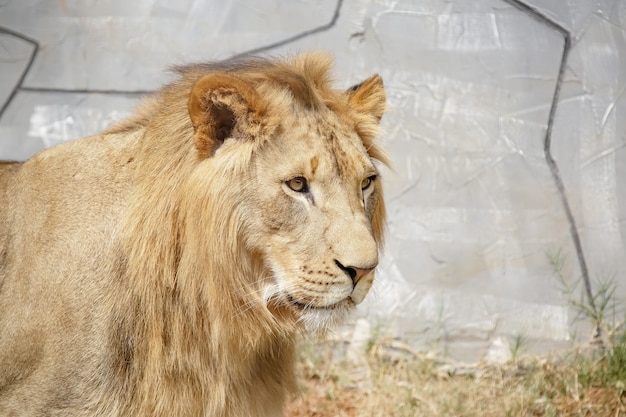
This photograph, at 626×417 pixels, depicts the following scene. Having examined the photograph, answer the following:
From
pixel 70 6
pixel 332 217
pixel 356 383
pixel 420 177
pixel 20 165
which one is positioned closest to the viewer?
pixel 332 217

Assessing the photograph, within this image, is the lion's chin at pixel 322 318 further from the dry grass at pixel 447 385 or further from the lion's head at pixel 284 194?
the dry grass at pixel 447 385

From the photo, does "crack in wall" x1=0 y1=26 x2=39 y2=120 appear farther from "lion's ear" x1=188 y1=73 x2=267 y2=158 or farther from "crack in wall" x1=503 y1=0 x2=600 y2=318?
"lion's ear" x1=188 y1=73 x2=267 y2=158

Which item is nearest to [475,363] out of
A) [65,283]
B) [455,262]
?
[455,262]

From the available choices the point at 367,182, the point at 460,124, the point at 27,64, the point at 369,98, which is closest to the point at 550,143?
the point at 460,124

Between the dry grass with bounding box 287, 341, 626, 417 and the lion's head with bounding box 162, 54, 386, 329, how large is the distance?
149 centimetres

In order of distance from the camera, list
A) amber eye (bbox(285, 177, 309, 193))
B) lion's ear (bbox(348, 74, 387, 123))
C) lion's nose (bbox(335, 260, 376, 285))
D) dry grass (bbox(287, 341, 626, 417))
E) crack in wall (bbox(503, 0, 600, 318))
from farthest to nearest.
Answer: crack in wall (bbox(503, 0, 600, 318)) → dry grass (bbox(287, 341, 626, 417)) → lion's ear (bbox(348, 74, 387, 123)) → amber eye (bbox(285, 177, 309, 193)) → lion's nose (bbox(335, 260, 376, 285))

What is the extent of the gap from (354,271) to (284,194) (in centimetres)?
31

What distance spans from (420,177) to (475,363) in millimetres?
1028

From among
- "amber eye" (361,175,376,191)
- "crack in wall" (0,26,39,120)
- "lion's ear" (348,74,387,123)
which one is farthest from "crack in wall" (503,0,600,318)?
"crack in wall" (0,26,39,120)

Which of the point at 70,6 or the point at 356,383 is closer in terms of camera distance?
the point at 356,383

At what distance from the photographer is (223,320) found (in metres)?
2.65

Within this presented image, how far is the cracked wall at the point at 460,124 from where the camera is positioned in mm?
4570

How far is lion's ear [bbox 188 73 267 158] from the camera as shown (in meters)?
2.50

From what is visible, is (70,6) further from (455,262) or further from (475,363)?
(475,363)
